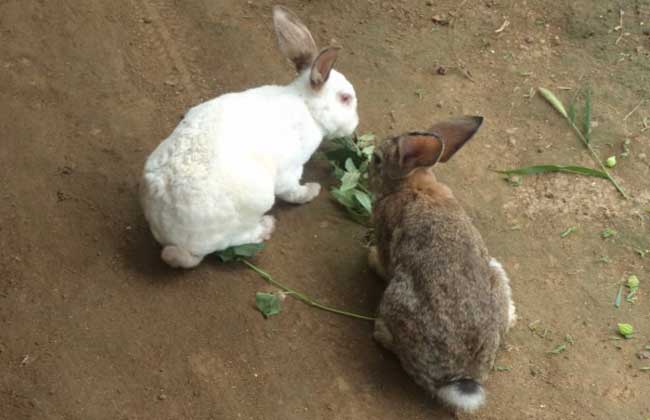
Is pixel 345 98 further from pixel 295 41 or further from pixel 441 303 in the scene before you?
pixel 441 303

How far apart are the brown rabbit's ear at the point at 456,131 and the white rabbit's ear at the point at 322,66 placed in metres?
0.73

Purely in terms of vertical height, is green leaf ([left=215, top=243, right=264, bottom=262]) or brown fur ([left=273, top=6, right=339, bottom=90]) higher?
brown fur ([left=273, top=6, right=339, bottom=90])

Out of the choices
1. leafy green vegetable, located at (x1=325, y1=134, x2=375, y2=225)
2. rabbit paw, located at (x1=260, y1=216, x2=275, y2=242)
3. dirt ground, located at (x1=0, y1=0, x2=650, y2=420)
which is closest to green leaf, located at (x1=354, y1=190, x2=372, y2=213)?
leafy green vegetable, located at (x1=325, y1=134, x2=375, y2=225)

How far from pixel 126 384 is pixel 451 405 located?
66.1 inches

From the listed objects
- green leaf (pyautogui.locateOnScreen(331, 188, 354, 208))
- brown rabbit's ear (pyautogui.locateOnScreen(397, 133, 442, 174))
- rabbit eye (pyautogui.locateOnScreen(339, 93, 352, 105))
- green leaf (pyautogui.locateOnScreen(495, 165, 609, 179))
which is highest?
brown rabbit's ear (pyautogui.locateOnScreen(397, 133, 442, 174))

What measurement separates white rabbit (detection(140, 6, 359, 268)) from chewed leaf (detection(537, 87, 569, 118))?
1707 millimetres

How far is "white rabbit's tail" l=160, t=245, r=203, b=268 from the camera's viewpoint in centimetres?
404

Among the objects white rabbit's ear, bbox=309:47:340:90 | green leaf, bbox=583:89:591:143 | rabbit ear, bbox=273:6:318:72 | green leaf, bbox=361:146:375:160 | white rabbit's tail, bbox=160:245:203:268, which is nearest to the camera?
white rabbit's tail, bbox=160:245:203:268

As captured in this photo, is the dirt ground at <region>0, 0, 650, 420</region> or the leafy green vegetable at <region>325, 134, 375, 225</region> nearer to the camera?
the dirt ground at <region>0, 0, 650, 420</region>

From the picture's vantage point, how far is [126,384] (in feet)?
12.4

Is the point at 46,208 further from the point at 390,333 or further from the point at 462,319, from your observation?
the point at 462,319

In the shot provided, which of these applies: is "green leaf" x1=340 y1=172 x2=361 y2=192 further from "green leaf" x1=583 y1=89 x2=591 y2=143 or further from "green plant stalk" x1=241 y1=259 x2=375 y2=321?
"green leaf" x1=583 y1=89 x2=591 y2=143

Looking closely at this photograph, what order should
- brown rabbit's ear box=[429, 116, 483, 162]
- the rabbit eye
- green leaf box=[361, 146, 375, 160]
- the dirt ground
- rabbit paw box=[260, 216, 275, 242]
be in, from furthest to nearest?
1. green leaf box=[361, 146, 375, 160]
2. the rabbit eye
3. rabbit paw box=[260, 216, 275, 242]
4. brown rabbit's ear box=[429, 116, 483, 162]
5. the dirt ground

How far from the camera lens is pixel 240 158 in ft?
13.3
